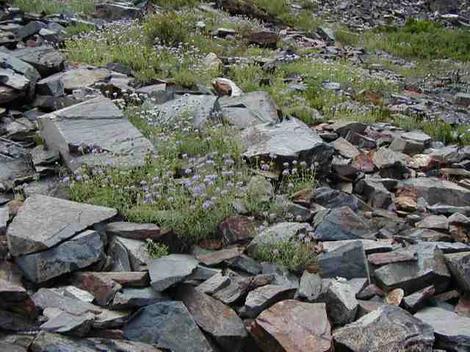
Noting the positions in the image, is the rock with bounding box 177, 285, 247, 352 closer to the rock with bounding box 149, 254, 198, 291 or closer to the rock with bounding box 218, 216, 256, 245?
the rock with bounding box 149, 254, 198, 291

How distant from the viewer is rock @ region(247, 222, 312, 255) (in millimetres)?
5152

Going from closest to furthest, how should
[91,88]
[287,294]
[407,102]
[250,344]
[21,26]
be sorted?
[250,344] → [287,294] → [91,88] → [21,26] → [407,102]

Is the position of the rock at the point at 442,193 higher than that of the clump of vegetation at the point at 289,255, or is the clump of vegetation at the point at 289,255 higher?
the clump of vegetation at the point at 289,255

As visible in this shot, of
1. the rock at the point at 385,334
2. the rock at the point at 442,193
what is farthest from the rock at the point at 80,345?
the rock at the point at 442,193

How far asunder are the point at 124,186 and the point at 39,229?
1110mm

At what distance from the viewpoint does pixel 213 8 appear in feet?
55.3

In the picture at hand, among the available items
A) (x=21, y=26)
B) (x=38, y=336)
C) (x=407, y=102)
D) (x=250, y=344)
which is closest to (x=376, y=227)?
(x=250, y=344)

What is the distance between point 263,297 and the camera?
14.8ft

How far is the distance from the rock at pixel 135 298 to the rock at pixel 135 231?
0.62m

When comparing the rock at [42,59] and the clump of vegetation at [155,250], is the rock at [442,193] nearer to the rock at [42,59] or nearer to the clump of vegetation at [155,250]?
the clump of vegetation at [155,250]

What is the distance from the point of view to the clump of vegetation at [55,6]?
39.5ft

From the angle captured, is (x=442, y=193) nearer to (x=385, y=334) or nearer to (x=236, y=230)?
(x=236, y=230)

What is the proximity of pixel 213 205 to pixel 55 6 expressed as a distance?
8.83 metres

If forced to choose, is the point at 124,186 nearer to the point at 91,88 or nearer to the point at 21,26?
the point at 91,88
